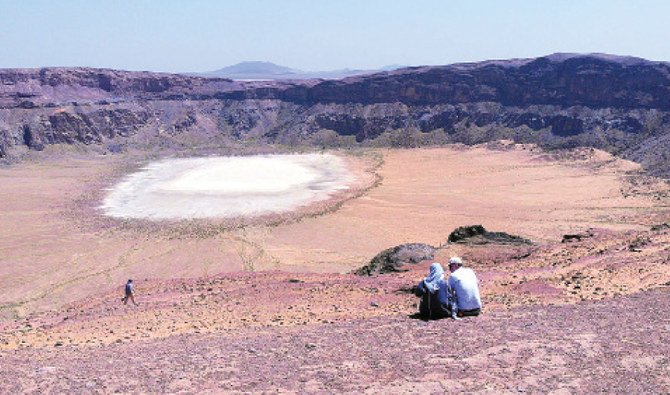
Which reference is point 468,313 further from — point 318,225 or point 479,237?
point 318,225

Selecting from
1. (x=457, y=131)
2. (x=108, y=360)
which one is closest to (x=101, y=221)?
(x=108, y=360)

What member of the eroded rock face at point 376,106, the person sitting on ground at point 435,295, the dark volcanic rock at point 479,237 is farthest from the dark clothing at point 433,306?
the eroded rock face at point 376,106

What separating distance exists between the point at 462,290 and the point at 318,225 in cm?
3374

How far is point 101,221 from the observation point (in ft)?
156

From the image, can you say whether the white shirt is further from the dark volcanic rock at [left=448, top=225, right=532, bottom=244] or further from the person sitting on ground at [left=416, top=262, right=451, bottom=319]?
the dark volcanic rock at [left=448, top=225, right=532, bottom=244]

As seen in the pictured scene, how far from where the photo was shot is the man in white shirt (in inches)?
411

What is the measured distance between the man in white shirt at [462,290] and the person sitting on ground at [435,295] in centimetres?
13

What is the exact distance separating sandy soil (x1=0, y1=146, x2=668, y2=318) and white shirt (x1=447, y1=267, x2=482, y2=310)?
2047 centimetres

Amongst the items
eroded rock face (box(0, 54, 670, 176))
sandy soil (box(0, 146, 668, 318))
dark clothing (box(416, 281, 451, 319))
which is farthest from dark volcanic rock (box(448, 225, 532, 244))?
eroded rock face (box(0, 54, 670, 176))

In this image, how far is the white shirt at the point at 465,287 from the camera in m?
10.4

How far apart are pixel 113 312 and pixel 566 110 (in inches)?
3285

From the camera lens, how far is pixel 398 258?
68.7ft

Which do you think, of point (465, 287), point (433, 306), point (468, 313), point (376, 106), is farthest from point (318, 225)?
point (376, 106)

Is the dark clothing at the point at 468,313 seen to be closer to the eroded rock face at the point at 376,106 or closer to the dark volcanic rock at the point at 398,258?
the dark volcanic rock at the point at 398,258
